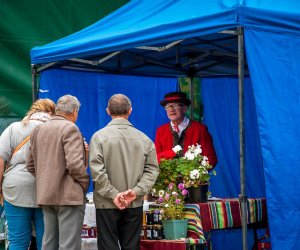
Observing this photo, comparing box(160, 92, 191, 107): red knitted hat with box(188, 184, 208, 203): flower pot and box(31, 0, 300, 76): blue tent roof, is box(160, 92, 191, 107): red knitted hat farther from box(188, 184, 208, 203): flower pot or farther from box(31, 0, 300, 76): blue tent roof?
box(188, 184, 208, 203): flower pot

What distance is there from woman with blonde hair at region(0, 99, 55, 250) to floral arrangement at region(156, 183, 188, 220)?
1019mm

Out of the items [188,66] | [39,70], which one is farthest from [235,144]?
[39,70]

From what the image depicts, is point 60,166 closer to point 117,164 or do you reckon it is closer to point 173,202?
point 117,164

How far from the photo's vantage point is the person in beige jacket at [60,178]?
5.74 m

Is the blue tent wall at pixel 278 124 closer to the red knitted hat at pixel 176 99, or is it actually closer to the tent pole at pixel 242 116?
the tent pole at pixel 242 116

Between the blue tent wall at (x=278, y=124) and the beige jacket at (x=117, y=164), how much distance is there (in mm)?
963

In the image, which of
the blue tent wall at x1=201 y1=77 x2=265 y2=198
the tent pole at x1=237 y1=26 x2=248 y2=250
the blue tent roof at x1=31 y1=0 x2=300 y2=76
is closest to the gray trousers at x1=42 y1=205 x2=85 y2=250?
the tent pole at x1=237 y1=26 x2=248 y2=250

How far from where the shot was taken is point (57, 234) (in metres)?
5.93

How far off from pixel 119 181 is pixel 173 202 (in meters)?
0.62

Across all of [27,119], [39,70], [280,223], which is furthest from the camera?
[39,70]

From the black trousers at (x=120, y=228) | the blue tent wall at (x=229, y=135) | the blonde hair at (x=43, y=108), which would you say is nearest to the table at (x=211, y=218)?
the black trousers at (x=120, y=228)

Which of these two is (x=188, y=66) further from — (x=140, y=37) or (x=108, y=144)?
(x=108, y=144)

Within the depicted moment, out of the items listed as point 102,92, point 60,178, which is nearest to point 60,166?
point 60,178

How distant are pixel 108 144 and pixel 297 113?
152 centimetres
